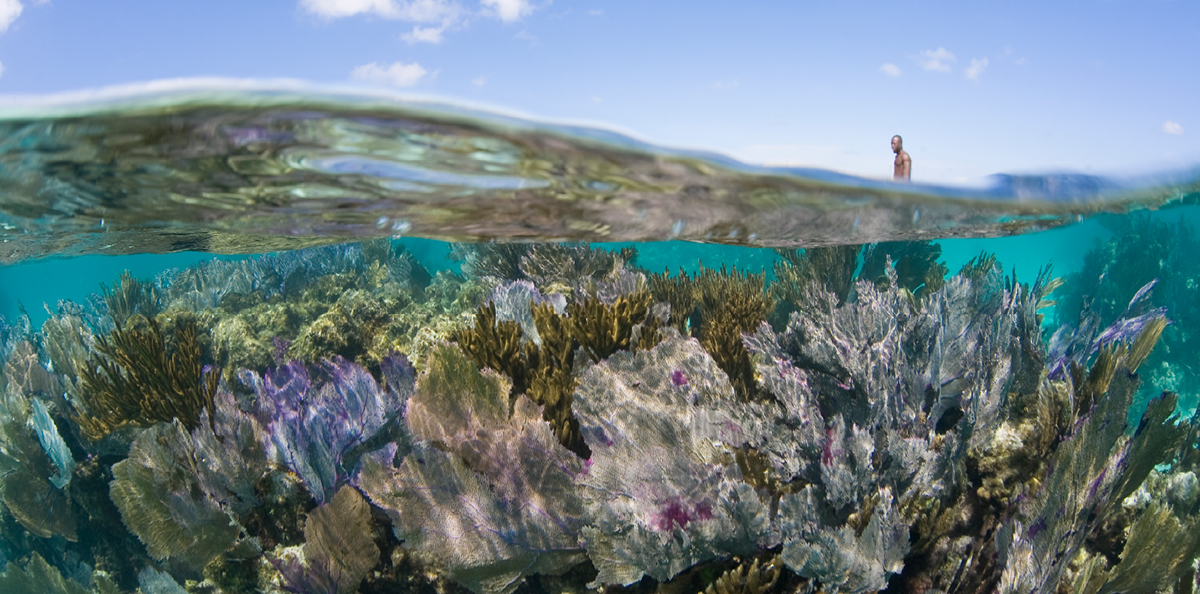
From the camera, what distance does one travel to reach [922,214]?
8.44 metres

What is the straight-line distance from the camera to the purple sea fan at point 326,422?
4480mm

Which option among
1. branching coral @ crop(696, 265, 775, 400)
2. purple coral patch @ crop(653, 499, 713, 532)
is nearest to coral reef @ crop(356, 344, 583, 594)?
purple coral patch @ crop(653, 499, 713, 532)

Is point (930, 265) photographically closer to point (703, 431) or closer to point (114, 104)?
point (703, 431)

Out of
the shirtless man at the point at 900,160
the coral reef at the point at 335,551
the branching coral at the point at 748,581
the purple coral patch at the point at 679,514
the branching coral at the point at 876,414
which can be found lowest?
the coral reef at the point at 335,551

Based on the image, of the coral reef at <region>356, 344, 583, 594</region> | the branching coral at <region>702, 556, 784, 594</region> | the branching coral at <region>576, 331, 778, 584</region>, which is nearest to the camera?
the branching coral at <region>702, 556, 784, 594</region>

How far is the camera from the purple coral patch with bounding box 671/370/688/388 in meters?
4.31

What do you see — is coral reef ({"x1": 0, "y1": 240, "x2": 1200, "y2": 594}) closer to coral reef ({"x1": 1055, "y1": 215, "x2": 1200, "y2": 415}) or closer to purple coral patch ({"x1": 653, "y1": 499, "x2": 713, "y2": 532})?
purple coral patch ({"x1": 653, "y1": 499, "x2": 713, "y2": 532})

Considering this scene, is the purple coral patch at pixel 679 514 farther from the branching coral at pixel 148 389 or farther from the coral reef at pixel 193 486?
the branching coral at pixel 148 389

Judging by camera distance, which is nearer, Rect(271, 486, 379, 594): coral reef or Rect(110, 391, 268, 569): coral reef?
Rect(271, 486, 379, 594): coral reef

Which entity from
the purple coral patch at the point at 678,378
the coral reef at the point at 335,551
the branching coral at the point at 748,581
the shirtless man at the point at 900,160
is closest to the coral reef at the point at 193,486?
the coral reef at the point at 335,551

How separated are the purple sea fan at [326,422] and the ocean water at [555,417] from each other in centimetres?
2

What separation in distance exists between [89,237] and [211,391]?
6.05 metres

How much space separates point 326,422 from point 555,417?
1878 mm

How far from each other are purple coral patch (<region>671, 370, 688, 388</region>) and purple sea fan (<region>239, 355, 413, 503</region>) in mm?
2366
